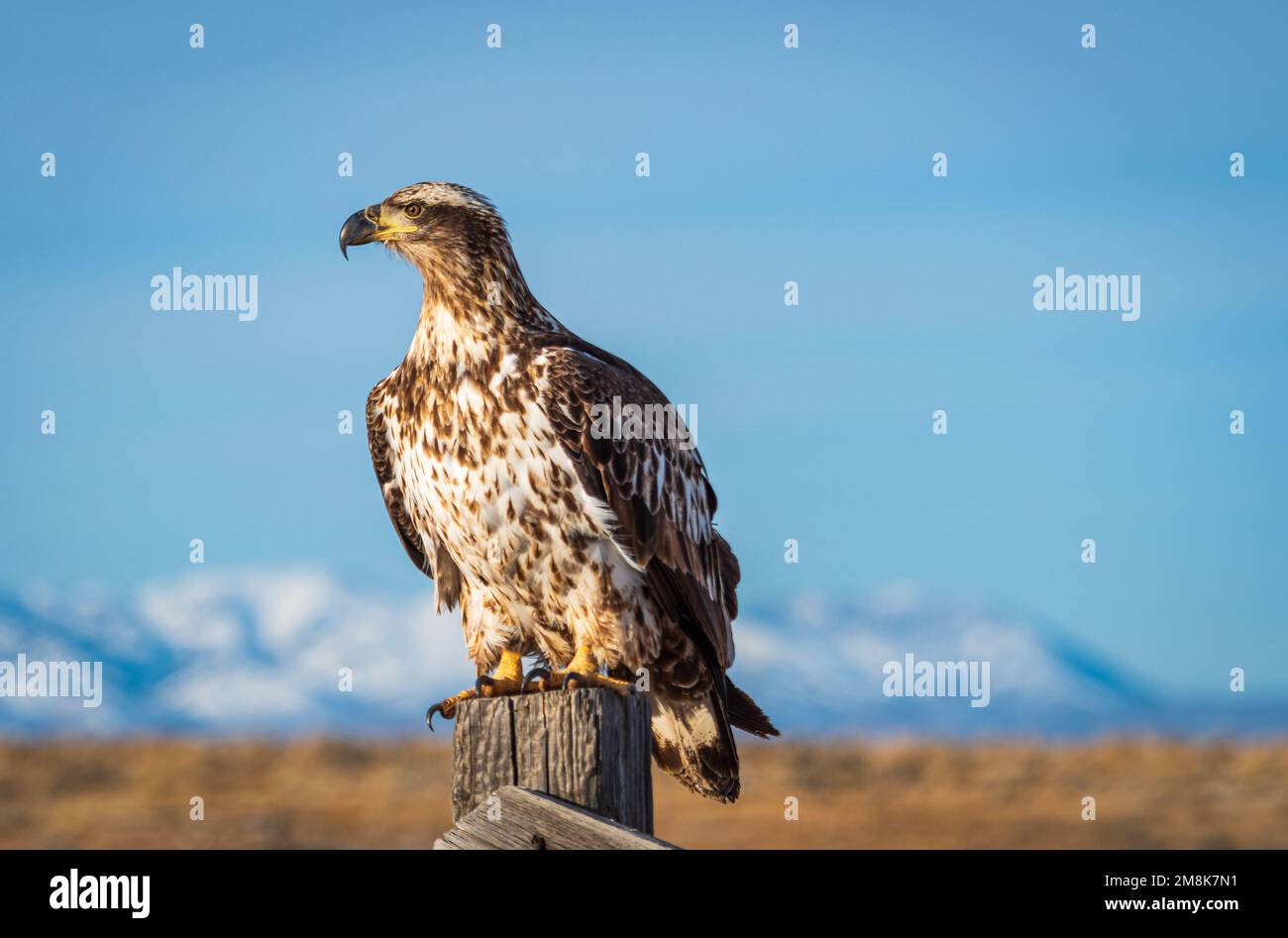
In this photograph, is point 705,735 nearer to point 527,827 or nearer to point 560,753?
point 560,753

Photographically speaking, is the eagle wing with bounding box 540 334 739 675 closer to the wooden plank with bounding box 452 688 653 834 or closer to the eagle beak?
the eagle beak

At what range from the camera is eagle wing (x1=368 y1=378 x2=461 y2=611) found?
27.6 ft

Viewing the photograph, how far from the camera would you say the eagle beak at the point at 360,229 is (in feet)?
28.0

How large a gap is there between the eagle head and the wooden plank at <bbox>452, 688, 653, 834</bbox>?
11.1 feet

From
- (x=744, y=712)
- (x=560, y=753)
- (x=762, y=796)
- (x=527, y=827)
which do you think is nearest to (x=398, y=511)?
(x=744, y=712)

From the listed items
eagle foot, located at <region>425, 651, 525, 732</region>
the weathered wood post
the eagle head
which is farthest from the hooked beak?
the weathered wood post

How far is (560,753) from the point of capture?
5504 mm

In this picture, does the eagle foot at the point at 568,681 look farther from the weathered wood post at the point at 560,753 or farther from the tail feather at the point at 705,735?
the weathered wood post at the point at 560,753

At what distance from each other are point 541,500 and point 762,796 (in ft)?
86.5
